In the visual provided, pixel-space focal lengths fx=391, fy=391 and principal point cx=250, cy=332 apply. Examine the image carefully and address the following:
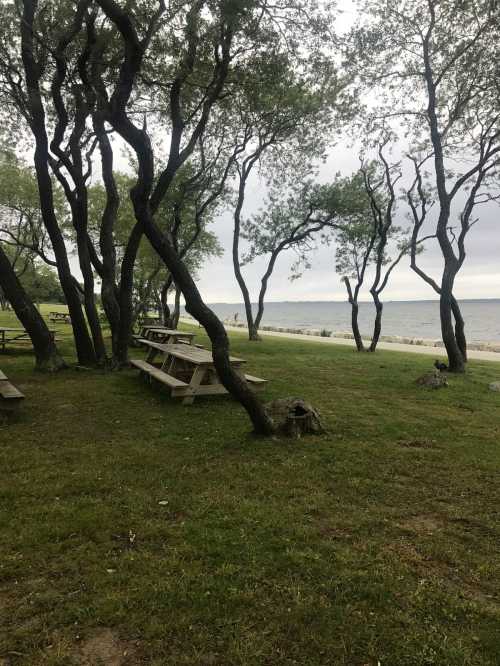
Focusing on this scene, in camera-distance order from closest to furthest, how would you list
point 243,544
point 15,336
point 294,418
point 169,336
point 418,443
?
point 243,544, point 418,443, point 294,418, point 169,336, point 15,336

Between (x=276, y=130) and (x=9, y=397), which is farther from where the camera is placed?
(x=276, y=130)

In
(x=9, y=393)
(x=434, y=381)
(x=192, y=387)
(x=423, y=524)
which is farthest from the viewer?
(x=434, y=381)

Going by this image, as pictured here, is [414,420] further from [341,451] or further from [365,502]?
[365,502]

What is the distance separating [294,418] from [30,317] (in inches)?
284

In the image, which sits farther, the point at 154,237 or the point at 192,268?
the point at 192,268

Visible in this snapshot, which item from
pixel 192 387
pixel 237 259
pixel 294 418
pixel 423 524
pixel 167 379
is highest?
pixel 237 259

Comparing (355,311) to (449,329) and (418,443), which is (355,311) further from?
(418,443)

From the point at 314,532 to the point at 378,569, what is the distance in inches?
23.1

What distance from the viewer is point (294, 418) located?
5742 mm

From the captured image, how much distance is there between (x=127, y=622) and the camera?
226cm

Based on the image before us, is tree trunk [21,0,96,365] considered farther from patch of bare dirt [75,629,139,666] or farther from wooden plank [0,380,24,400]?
patch of bare dirt [75,629,139,666]

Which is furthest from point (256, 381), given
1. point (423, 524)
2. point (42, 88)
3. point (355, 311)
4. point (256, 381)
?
point (355, 311)

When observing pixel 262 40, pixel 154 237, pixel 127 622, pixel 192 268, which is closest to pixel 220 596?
pixel 127 622

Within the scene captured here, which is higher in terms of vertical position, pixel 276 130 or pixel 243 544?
pixel 276 130
